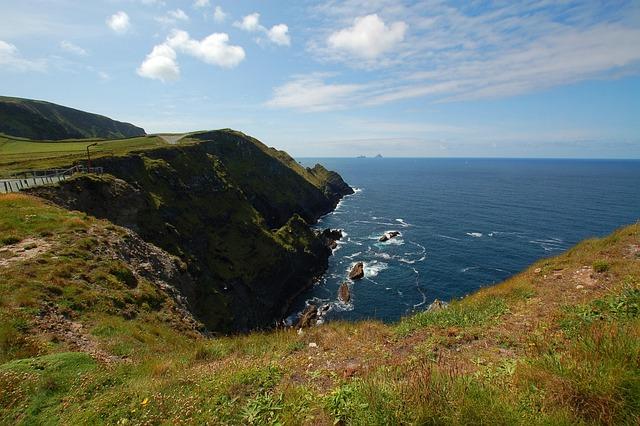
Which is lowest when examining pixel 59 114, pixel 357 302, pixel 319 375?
pixel 357 302

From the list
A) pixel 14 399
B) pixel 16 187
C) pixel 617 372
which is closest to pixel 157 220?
pixel 16 187

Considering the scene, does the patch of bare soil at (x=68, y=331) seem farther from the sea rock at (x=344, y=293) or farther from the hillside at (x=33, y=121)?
the hillside at (x=33, y=121)

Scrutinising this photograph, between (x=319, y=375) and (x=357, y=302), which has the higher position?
(x=319, y=375)

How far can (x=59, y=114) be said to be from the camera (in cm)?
17900

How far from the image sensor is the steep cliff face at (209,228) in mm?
41281

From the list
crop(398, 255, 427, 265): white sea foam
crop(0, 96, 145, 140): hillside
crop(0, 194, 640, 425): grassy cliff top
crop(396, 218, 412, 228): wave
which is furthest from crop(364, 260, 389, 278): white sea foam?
crop(0, 96, 145, 140): hillside

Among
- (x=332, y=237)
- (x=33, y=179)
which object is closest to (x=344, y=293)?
(x=332, y=237)

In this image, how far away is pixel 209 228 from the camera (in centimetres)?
6266

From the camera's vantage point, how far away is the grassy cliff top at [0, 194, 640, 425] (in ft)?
17.5

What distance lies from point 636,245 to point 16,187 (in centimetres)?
5025

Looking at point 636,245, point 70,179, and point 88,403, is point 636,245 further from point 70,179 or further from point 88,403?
point 70,179

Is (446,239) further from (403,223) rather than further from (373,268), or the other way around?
(373,268)

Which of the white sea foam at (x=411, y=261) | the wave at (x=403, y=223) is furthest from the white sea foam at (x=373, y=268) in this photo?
the wave at (x=403, y=223)

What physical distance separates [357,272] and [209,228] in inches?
1236
